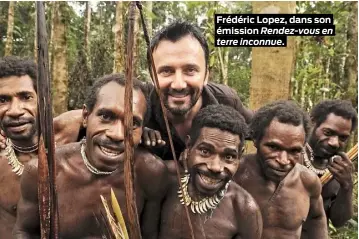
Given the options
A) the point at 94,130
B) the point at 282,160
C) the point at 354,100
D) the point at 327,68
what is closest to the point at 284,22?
the point at 282,160

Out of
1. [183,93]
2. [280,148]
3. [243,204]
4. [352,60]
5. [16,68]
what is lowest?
[243,204]

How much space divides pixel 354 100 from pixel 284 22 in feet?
11.1

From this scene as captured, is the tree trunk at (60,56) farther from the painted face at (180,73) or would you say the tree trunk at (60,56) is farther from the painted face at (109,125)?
the painted face at (109,125)

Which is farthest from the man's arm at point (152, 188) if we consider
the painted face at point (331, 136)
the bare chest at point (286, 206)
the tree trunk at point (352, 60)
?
the tree trunk at point (352, 60)

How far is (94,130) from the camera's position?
5.12 feet

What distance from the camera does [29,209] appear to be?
1.61 metres

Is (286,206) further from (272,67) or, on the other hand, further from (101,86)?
(101,86)

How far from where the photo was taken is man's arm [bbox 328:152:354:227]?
2.34m

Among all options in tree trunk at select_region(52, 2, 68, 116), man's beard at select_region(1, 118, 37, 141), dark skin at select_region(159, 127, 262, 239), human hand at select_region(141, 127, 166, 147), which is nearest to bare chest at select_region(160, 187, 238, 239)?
dark skin at select_region(159, 127, 262, 239)

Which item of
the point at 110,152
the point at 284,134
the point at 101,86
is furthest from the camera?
the point at 284,134

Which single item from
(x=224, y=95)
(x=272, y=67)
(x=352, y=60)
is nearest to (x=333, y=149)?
(x=272, y=67)

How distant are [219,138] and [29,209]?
0.73 metres

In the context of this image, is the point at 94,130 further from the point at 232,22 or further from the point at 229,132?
the point at 232,22

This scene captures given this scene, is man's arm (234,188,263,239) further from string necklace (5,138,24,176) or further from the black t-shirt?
string necklace (5,138,24,176)
